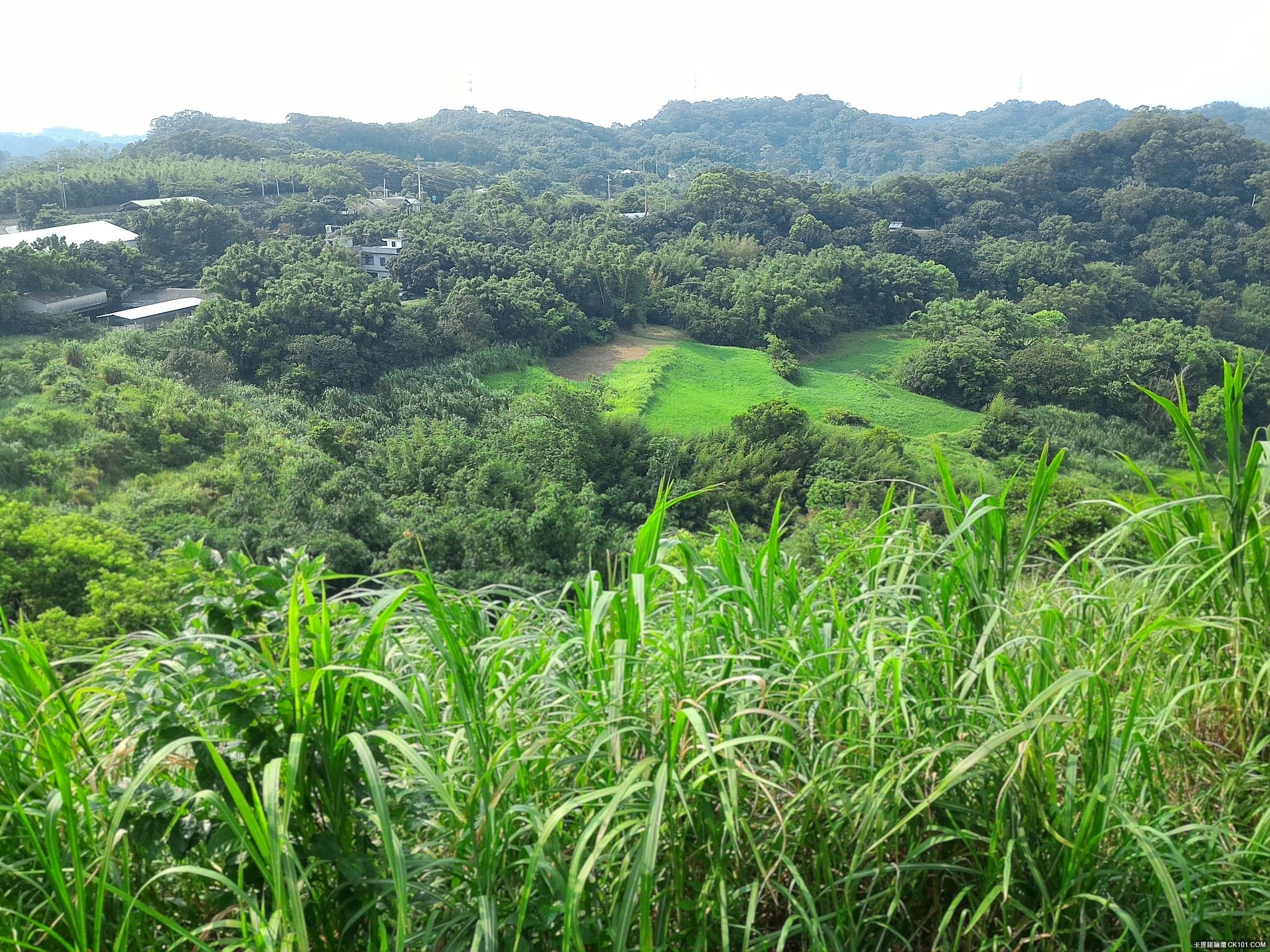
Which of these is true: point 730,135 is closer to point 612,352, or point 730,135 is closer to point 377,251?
point 377,251

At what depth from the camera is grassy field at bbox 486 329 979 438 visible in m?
13.7

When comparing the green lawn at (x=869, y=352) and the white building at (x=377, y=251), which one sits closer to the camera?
the green lawn at (x=869, y=352)

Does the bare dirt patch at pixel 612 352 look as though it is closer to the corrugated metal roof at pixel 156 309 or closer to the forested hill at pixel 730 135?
the corrugated metal roof at pixel 156 309

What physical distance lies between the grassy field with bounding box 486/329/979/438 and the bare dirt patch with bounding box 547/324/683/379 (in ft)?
1.04

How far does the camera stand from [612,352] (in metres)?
17.0

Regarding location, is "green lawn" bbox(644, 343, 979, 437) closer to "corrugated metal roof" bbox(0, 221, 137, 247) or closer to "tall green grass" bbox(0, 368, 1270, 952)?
"corrugated metal roof" bbox(0, 221, 137, 247)

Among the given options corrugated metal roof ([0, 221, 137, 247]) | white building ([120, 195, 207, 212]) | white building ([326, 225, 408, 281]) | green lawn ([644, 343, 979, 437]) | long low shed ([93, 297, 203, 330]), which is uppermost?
white building ([120, 195, 207, 212])

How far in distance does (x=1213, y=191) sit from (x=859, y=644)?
31805 millimetres

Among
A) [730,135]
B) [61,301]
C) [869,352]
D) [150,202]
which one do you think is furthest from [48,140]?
[869,352]

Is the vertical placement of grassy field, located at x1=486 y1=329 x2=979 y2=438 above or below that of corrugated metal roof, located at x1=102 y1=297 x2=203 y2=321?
below

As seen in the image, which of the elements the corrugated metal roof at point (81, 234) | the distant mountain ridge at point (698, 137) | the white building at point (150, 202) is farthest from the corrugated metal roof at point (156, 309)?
the distant mountain ridge at point (698, 137)

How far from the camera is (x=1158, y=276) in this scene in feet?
74.7

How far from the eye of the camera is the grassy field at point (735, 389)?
13.7 meters

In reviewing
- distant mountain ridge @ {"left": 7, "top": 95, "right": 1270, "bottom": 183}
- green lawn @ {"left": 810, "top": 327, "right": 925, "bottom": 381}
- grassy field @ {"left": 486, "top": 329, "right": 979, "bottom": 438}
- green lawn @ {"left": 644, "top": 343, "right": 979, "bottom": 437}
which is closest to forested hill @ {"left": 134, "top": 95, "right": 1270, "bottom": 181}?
distant mountain ridge @ {"left": 7, "top": 95, "right": 1270, "bottom": 183}
